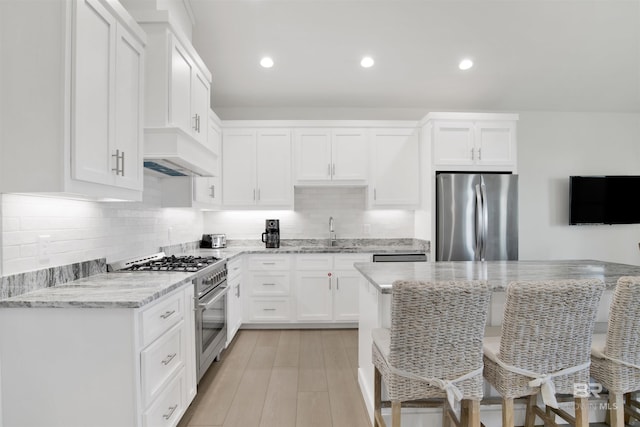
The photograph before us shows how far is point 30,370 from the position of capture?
1.57m

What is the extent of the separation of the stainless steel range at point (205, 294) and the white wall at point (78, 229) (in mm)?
146

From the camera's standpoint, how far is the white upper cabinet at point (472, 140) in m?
3.96

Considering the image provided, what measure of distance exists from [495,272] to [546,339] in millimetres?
748

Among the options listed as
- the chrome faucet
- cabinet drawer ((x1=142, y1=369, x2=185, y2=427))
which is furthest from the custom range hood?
the chrome faucet

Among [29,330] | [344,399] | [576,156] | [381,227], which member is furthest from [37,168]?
[576,156]

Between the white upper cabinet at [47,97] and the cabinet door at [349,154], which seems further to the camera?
the cabinet door at [349,154]

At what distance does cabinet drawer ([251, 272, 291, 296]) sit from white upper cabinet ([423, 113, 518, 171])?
221cm

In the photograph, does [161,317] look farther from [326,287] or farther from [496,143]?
[496,143]

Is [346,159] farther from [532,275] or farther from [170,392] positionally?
[170,392]

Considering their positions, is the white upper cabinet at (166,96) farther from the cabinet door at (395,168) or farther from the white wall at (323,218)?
the cabinet door at (395,168)

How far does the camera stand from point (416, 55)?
153 inches

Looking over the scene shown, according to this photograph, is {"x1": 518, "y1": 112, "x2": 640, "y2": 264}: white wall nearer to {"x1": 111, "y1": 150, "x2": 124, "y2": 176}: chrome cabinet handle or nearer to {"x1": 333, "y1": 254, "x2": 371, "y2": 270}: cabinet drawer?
{"x1": 333, "y1": 254, "x2": 371, "y2": 270}: cabinet drawer

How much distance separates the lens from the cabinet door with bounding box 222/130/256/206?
425 cm

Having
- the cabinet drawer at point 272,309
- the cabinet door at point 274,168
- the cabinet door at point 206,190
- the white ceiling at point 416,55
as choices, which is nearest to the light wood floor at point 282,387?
the cabinet drawer at point 272,309
